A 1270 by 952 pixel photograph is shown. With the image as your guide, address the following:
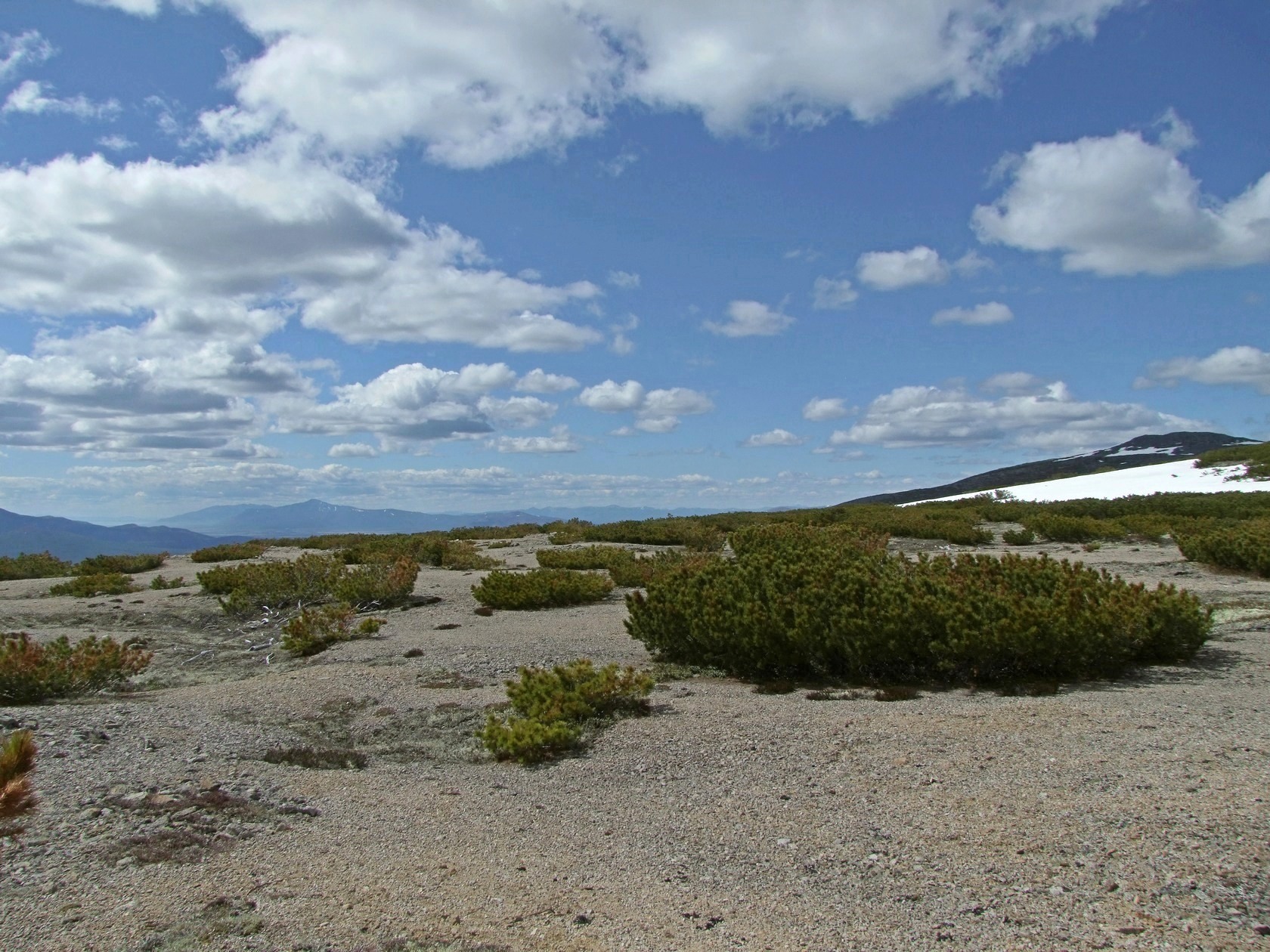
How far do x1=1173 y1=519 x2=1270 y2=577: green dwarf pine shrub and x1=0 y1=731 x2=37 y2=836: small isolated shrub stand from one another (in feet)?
53.0

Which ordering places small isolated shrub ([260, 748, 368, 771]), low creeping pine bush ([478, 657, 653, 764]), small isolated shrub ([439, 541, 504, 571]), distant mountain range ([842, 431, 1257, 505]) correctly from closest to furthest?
small isolated shrub ([260, 748, 368, 771]), low creeping pine bush ([478, 657, 653, 764]), small isolated shrub ([439, 541, 504, 571]), distant mountain range ([842, 431, 1257, 505])

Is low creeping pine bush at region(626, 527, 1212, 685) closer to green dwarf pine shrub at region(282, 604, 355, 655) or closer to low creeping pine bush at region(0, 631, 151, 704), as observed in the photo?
green dwarf pine shrub at region(282, 604, 355, 655)

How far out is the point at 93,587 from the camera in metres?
16.9

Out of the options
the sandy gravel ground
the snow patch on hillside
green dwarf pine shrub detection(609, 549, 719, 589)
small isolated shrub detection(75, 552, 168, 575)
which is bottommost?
the sandy gravel ground

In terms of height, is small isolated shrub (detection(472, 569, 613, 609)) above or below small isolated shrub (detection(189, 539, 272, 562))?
below

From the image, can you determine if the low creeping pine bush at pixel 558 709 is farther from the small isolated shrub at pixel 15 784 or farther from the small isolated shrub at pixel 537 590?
the small isolated shrub at pixel 537 590

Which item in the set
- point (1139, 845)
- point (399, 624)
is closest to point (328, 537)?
point (399, 624)

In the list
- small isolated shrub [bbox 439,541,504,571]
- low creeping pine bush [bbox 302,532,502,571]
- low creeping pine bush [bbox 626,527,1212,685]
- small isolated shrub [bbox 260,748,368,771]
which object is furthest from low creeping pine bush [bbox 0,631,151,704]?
small isolated shrub [bbox 439,541,504,571]

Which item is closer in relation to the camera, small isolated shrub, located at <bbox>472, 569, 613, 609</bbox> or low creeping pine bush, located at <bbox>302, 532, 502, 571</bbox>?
small isolated shrub, located at <bbox>472, 569, 613, 609</bbox>

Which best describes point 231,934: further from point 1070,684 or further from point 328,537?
Answer: point 328,537

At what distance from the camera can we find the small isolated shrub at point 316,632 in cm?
1080

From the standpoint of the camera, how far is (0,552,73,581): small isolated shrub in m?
21.3

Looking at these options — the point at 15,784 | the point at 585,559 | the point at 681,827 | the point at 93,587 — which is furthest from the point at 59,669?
the point at 585,559

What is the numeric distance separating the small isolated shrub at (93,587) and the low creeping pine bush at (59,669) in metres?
9.64
